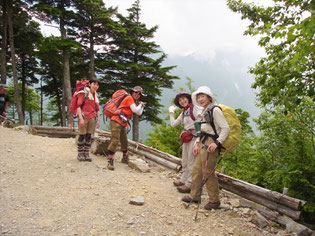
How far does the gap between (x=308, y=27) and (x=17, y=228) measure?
427 centimetres

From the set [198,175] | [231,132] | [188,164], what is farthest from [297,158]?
[198,175]

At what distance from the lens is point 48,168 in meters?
5.32

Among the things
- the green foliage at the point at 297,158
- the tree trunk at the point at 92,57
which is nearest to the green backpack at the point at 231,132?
the green foliage at the point at 297,158

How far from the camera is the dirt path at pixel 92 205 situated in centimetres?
310

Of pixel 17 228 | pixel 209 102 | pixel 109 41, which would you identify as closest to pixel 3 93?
pixel 109 41

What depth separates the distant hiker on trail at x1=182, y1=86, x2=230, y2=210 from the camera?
3629 millimetres

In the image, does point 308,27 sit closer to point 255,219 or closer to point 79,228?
point 255,219

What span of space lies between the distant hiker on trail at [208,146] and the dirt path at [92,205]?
0.33 m

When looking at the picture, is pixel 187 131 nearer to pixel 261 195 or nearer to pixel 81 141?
pixel 261 195

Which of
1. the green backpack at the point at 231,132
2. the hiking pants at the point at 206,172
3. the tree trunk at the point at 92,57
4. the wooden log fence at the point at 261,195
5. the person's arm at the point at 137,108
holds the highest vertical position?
the tree trunk at the point at 92,57

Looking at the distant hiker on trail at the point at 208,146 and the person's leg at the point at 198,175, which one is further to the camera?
the person's leg at the point at 198,175

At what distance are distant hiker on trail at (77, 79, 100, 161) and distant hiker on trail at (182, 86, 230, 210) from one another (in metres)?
2.96

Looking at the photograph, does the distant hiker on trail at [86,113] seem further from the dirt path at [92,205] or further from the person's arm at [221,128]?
the person's arm at [221,128]

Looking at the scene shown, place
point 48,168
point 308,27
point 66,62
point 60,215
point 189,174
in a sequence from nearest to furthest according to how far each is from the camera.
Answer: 1. point 308,27
2. point 60,215
3. point 189,174
4. point 48,168
5. point 66,62
